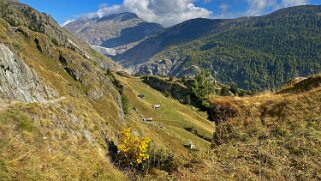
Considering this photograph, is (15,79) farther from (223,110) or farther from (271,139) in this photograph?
(271,139)

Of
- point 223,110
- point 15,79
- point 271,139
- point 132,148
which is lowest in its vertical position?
point 132,148

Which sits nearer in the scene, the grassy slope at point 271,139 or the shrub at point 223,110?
the grassy slope at point 271,139

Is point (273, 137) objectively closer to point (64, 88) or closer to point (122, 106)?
point (64, 88)

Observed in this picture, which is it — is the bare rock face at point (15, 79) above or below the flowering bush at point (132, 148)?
above

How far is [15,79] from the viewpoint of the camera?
7325cm

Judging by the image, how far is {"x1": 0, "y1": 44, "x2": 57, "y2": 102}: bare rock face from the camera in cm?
6195

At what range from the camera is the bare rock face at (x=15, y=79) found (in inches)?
2439

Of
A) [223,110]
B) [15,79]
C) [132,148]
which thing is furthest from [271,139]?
[15,79]

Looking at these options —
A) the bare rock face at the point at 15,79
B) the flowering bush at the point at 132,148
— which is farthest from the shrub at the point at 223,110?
the bare rock face at the point at 15,79

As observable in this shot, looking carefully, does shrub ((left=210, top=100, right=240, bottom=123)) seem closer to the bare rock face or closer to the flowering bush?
the flowering bush

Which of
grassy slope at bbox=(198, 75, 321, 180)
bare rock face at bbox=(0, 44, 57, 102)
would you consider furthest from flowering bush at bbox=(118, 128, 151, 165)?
grassy slope at bbox=(198, 75, 321, 180)

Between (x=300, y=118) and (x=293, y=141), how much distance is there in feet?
11.5

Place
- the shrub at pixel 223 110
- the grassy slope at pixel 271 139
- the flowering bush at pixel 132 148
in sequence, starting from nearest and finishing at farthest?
the grassy slope at pixel 271 139 → the shrub at pixel 223 110 → the flowering bush at pixel 132 148

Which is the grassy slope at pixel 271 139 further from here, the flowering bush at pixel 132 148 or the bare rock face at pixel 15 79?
the bare rock face at pixel 15 79
